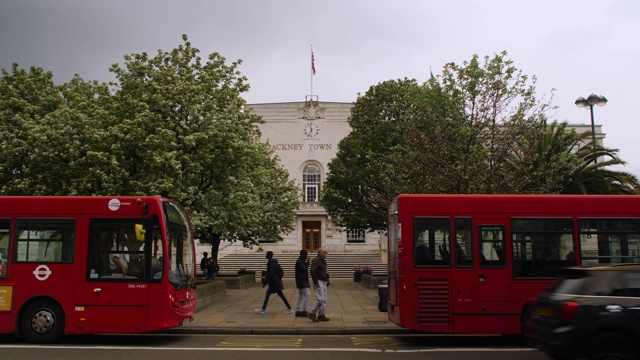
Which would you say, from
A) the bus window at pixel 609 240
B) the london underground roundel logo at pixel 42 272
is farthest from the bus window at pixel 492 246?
the london underground roundel logo at pixel 42 272

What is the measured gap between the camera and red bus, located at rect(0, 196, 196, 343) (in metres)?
10.9

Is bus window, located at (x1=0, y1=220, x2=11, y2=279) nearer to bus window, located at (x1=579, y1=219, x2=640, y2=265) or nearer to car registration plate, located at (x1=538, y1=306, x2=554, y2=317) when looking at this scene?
car registration plate, located at (x1=538, y1=306, x2=554, y2=317)

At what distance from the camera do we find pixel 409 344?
438 inches

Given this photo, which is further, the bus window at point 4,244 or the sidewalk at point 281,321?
the sidewalk at point 281,321

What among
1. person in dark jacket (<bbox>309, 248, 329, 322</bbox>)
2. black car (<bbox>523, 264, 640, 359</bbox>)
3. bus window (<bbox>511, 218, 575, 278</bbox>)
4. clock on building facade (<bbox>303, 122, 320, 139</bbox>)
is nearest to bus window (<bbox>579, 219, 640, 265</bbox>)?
bus window (<bbox>511, 218, 575, 278</bbox>)

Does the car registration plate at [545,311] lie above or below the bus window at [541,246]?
below

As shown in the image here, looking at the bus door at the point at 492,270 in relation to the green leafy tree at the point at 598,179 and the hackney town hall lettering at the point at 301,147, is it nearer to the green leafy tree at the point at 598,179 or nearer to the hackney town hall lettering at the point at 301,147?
the green leafy tree at the point at 598,179

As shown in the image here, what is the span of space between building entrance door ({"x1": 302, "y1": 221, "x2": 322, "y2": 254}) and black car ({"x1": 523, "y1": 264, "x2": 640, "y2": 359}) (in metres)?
43.0

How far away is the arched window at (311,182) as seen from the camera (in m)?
51.0

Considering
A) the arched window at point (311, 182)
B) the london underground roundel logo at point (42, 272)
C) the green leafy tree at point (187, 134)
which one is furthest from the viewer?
the arched window at point (311, 182)

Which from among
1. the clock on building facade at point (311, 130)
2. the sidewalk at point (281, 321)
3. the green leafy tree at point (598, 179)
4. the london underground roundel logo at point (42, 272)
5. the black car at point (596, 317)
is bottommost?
the sidewalk at point (281, 321)

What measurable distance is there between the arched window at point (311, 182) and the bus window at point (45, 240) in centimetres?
3983

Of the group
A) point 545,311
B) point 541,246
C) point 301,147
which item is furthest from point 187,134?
point 301,147

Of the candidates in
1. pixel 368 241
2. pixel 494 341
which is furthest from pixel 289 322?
pixel 368 241
